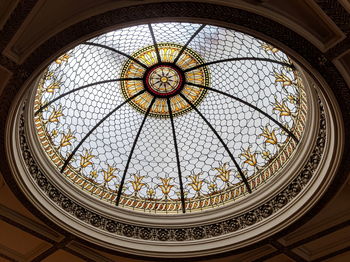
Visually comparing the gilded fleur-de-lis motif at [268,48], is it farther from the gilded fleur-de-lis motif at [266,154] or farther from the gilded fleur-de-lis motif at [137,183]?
the gilded fleur-de-lis motif at [137,183]

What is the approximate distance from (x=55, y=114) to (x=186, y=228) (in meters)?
4.25

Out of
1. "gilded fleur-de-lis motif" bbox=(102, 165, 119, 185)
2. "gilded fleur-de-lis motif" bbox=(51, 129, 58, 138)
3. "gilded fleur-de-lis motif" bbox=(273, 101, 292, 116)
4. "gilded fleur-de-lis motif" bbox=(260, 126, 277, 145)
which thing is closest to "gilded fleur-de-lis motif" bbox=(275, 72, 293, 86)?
"gilded fleur-de-lis motif" bbox=(273, 101, 292, 116)

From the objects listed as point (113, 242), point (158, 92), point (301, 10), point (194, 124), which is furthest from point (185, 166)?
point (301, 10)

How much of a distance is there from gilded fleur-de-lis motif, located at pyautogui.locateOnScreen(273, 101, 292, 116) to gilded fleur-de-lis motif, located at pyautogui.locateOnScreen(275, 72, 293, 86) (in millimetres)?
560

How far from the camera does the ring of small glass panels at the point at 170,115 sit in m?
11.1

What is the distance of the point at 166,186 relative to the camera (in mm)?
12508

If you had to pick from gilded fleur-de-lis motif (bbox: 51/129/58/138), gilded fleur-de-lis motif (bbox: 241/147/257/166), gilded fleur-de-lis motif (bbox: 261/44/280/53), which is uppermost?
gilded fleur-de-lis motif (bbox: 261/44/280/53)

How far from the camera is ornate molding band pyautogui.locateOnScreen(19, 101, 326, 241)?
9.79 meters

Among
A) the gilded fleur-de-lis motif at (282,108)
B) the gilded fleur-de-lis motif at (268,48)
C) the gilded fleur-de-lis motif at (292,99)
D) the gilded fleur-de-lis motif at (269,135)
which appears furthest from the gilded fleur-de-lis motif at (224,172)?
the gilded fleur-de-lis motif at (268,48)

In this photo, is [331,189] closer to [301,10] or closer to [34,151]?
[301,10]

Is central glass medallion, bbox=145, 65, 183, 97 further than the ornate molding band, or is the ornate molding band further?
central glass medallion, bbox=145, 65, 183, 97

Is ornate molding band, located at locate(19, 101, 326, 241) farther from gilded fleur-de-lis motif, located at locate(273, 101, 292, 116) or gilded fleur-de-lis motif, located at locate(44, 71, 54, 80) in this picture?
gilded fleur-de-lis motif, located at locate(273, 101, 292, 116)

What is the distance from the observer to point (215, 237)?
10.9 metres

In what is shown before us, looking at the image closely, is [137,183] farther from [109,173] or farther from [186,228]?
[186,228]
